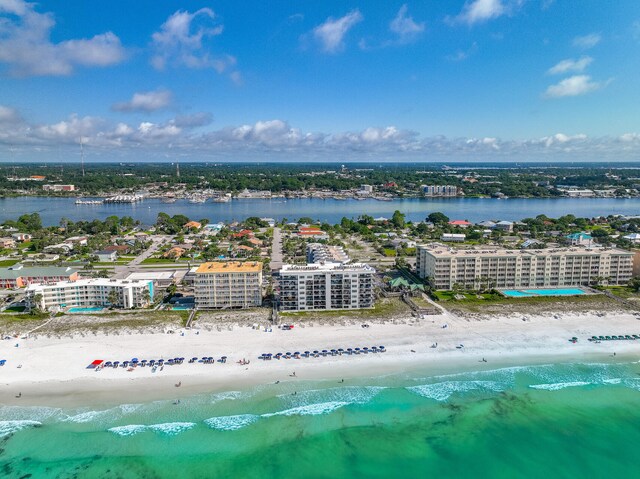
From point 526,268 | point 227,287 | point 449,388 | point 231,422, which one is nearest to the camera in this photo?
point 231,422

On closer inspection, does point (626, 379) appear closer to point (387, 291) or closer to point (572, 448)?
point (572, 448)

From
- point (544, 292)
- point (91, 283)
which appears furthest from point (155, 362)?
point (544, 292)

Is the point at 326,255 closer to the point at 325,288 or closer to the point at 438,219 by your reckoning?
the point at 325,288

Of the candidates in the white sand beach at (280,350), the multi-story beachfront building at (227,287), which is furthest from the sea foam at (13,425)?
the multi-story beachfront building at (227,287)

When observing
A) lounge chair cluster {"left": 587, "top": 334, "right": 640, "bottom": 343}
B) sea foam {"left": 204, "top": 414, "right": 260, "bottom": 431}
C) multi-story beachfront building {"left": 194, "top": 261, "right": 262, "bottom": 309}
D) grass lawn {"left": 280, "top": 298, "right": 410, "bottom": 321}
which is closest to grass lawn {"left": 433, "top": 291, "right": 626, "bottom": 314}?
grass lawn {"left": 280, "top": 298, "right": 410, "bottom": 321}

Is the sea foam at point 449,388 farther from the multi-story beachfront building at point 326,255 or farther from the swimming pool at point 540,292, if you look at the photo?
the multi-story beachfront building at point 326,255
